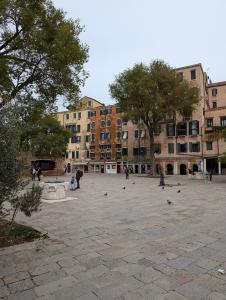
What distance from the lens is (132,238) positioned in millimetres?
6574

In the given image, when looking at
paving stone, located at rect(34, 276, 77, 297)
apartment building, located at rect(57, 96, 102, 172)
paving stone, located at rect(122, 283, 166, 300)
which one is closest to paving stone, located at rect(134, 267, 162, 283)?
paving stone, located at rect(122, 283, 166, 300)

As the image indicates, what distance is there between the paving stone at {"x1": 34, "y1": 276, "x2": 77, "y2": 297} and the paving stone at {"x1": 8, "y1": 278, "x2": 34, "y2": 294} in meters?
0.17

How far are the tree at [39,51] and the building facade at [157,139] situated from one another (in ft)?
68.8

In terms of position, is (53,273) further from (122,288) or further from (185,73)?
(185,73)

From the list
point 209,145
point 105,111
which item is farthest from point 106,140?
point 209,145

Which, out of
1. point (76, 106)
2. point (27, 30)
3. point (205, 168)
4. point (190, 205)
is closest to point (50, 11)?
point (27, 30)

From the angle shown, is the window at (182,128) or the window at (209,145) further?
the window at (182,128)

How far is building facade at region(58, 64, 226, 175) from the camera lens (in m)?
43.3

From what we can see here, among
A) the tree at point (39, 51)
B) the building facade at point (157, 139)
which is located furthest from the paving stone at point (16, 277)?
the building facade at point (157, 139)

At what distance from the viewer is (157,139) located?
160ft

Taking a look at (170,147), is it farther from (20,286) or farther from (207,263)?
(20,286)

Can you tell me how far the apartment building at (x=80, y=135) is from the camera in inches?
2359

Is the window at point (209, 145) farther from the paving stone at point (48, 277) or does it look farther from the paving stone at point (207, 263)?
the paving stone at point (48, 277)

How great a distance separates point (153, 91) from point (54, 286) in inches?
1356
